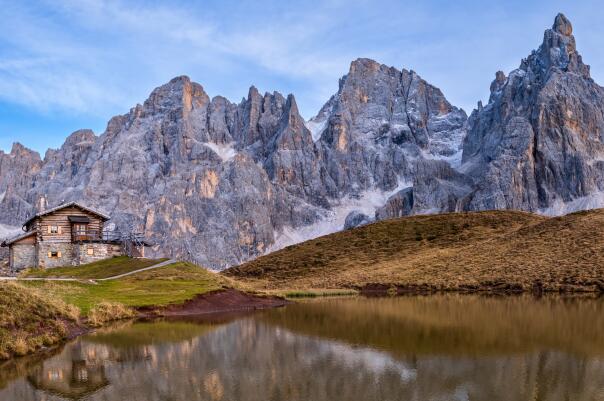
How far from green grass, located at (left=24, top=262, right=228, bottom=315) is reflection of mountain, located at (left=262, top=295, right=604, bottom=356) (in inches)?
450

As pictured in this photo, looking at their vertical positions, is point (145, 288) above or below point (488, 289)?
above

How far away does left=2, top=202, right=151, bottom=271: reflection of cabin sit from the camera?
83.4 m

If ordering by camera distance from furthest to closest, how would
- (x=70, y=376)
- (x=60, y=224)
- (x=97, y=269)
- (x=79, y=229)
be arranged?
(x=79, y=229)
(x=60, y=224)
(x=97, y=269)
(x=70, y=376)

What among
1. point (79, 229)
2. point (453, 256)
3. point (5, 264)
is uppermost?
point (79, 229)

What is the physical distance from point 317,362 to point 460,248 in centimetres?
8265

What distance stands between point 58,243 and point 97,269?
11.8 m

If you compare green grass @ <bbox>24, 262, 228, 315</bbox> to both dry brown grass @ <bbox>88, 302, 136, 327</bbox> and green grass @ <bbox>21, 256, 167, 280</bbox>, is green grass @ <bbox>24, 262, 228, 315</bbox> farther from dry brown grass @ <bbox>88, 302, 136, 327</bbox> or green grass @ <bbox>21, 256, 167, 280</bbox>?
green grass @ <bbox>21, 256, 167, 280</bbox>

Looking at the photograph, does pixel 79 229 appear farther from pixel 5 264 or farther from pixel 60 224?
pixel 5 264

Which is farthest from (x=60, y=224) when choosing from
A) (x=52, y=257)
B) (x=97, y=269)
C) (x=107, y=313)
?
(x=107, y=313)

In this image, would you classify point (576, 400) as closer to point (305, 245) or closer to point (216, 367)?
point (216, 367)

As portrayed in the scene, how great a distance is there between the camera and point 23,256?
83.9 m

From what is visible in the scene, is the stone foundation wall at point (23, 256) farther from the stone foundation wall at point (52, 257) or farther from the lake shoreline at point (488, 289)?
the lake shoreline at point (488, 289)

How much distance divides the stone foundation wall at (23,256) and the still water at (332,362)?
1899 inches

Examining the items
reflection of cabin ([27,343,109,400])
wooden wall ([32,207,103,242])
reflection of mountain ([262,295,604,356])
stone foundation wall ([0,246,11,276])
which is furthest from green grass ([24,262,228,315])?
stone foundation wall ([0,246,11,276])
